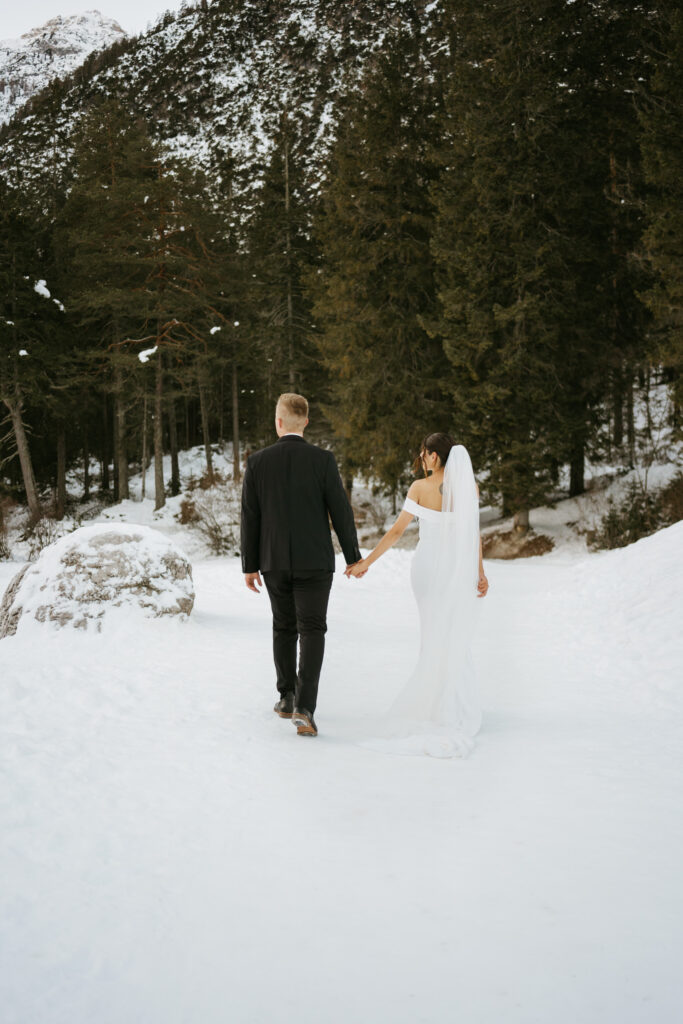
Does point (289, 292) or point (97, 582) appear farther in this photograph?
point (289, 292)

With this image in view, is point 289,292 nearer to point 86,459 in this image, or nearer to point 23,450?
point 23,450

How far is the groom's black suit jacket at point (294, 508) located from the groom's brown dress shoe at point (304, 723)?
0.91 meters

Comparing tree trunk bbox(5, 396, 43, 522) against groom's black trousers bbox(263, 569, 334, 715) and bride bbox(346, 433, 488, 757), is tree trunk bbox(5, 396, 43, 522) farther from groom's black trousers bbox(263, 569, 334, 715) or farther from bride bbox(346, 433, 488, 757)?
bride bbox(346, 433, 488, 757)

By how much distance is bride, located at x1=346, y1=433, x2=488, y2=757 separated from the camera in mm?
4340

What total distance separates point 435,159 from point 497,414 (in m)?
→ 6.62

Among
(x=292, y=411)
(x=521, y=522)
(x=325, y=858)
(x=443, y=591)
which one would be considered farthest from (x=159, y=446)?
(x=325, y=858)

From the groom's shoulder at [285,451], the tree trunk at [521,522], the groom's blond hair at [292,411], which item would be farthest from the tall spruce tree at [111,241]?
the groom's shoulder at [285,451]

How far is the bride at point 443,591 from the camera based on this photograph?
4.34 meters

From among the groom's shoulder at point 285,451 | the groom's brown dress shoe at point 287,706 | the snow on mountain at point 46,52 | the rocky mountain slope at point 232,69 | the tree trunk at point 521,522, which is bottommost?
the groom's brown dress shoe at point 287,706

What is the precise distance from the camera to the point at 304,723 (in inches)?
166

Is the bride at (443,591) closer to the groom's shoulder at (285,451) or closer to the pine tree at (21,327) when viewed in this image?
the groom's shoulder at (285,451)

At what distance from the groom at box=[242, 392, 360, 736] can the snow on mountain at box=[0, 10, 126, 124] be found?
122225mm

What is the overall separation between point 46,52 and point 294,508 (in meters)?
164

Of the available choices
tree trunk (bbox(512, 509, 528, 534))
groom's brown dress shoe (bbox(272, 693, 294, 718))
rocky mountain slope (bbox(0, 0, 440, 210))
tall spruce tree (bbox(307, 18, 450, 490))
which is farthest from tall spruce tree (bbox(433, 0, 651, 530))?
rocky mountain slope (bbox(0, 0, 440, 210))
